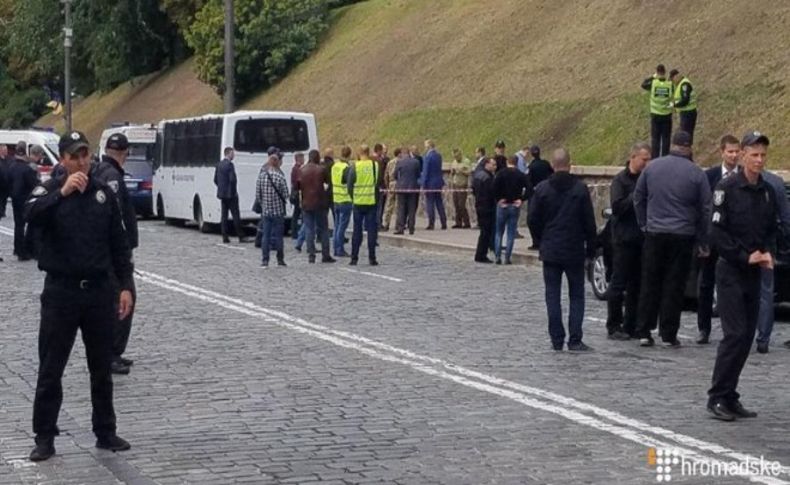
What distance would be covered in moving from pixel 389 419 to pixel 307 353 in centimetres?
354

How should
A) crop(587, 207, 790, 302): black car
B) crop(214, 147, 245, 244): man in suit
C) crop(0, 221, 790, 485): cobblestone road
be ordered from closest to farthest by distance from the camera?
crop(0, 221, 790, 485): cobblestone road → crop(587, 207, 790, 302): black car → crop(214, 147, 245, 244): man in suit

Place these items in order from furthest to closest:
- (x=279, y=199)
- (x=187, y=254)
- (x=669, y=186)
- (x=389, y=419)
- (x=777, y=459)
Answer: (x=187, y=254)
(x=279, y=199)
(x=669, y=186)
(x=389, y=419)
(x=777, y=459)

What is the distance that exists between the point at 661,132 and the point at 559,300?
48.1 ft

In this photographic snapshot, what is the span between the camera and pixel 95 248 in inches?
372

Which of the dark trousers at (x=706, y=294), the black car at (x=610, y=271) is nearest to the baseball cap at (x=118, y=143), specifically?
the black car at (x=610, y=271)

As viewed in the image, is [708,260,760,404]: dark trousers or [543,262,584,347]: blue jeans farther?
[543,262,584,347]: blue jeans

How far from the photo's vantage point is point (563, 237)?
14.2 metres

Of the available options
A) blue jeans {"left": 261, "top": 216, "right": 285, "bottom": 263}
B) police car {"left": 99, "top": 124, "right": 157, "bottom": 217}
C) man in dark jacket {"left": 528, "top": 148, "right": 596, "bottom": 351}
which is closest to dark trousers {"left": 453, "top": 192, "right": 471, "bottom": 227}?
blue jeans {"left": 261, "top": 216, "right": 285, "bottom": 263}

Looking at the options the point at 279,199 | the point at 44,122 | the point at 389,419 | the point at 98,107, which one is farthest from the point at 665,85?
the point at 44,122

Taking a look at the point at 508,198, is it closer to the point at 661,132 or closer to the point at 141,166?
the point at 661,132

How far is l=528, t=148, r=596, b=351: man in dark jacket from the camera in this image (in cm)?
1423

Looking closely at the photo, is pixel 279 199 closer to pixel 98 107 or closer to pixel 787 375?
pixel 787 375

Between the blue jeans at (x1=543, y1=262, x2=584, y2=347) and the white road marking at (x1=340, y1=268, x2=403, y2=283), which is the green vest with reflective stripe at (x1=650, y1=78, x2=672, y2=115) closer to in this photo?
the white road marking at (x1=340, y1=268, x2=403, y2=283)

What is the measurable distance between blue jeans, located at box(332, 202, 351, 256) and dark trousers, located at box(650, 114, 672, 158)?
591cm
